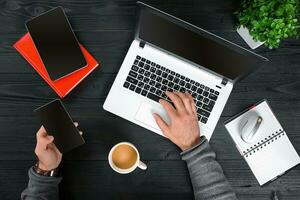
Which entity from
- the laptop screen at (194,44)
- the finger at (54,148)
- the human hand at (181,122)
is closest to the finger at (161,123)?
the human hand at (181,122)

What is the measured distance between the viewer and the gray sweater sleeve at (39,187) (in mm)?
1047

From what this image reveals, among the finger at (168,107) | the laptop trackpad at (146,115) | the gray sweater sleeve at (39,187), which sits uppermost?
the finger at (168,107)

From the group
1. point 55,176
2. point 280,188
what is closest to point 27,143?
point 55,176

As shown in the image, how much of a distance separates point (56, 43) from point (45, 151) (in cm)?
35

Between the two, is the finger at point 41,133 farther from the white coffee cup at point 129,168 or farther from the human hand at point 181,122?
the human hand at point 181,122

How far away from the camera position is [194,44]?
3.24 feet

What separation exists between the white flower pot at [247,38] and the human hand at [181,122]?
277 millimetres

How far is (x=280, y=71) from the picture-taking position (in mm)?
1173

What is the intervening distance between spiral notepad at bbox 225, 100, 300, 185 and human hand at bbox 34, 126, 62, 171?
0.57 m

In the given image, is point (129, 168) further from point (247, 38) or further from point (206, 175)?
point (247, 38)

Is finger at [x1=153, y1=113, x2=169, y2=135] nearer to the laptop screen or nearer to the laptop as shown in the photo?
the laptop

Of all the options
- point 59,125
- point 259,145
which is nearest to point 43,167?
point 59,125

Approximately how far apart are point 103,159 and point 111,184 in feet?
0.28

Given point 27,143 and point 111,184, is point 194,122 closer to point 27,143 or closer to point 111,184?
point 111,184
